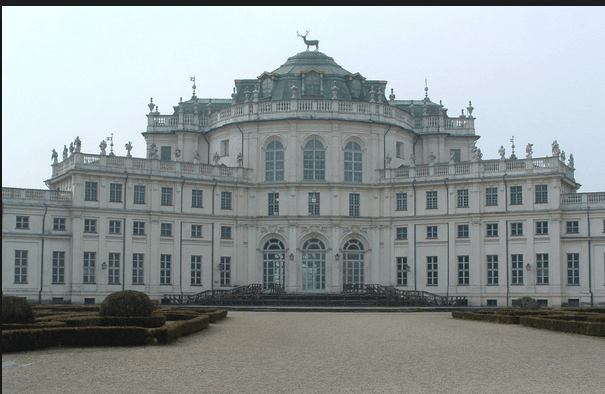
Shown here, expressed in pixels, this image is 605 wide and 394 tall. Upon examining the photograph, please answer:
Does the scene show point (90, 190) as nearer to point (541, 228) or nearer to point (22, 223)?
point (22, 223)

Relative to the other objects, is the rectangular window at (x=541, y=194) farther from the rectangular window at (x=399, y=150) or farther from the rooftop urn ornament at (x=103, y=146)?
the rooftop urn ornament at (x=103, y=146)

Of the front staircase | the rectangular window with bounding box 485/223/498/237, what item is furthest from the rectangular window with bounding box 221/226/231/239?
the rectangular window with bounding box 485/223/498/237

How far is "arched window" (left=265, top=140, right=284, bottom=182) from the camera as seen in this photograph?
2489 inches

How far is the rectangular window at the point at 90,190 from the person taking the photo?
56.2 meters

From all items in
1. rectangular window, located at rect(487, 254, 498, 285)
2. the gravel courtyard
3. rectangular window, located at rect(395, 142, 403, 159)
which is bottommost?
the gravel courtyard

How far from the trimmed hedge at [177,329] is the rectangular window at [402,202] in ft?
109

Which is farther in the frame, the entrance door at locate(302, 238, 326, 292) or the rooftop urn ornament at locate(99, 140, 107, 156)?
the entrance door at locate(302, 238, 326, 292)

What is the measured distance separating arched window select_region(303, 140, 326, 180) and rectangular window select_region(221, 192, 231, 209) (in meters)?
6.29

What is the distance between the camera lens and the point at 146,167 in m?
59.2

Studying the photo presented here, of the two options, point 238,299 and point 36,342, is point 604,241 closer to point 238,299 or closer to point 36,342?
point 238,299

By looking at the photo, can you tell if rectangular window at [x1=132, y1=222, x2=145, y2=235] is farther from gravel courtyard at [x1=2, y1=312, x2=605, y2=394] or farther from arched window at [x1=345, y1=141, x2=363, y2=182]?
gravel courtyard at [x1=2, y1=312, x2=605, y2=394]

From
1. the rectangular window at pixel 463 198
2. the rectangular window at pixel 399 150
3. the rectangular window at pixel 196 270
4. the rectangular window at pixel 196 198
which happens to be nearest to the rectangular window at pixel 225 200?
the rectangular window at pixel 196 198

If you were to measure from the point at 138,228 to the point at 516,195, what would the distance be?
92.4ft

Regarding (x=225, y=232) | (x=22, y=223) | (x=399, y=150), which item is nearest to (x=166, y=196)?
(x=225, y=232)
